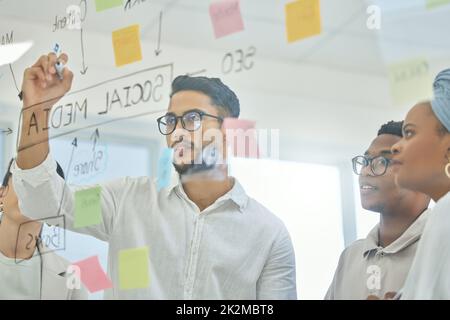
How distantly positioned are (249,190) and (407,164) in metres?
0.33

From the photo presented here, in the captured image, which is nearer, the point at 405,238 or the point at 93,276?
the point at 405,238

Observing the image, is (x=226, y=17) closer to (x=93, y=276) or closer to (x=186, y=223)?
(x=186, y=223)

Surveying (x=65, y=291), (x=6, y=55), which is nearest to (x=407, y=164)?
(x=65, y=291)

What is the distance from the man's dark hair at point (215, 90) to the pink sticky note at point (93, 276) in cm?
43

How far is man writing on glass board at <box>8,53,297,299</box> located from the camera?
4.42 feet

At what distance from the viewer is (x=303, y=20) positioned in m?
1.38

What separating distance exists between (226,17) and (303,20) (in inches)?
6.9

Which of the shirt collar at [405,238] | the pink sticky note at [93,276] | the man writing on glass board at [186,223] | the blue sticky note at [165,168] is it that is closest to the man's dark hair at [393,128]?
the shirt collar at [405,238]

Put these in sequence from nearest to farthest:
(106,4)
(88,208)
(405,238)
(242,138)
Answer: (405,238), (242,138), (88,208), (106,4)

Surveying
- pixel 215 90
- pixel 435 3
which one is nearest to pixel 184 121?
pixel 215 90

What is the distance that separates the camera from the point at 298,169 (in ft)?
4.47

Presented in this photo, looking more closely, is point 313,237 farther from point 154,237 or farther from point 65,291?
point 65,291

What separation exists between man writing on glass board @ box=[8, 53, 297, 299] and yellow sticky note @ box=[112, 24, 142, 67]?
141mm

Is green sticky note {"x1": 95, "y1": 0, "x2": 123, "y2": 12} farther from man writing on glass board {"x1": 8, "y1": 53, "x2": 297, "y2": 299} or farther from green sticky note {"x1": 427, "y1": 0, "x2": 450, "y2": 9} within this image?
green sticky note {"x1": 427, "y1": 0, "x2": 450, "y2": 9}
